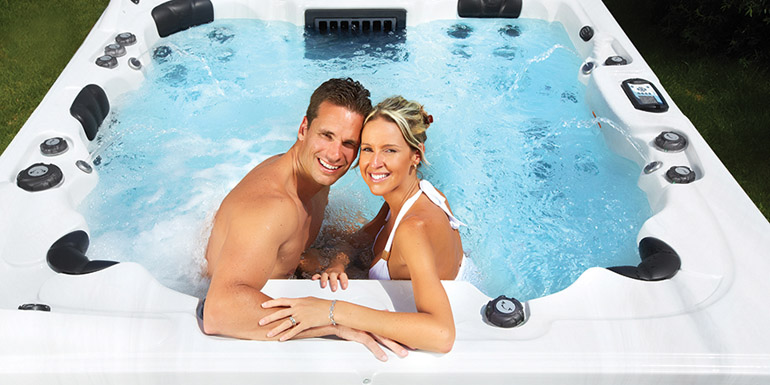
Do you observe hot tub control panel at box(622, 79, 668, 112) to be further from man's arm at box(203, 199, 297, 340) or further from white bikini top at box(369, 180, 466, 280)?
man's arm at box(203, 199, 297, 340)

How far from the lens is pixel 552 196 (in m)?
2.54

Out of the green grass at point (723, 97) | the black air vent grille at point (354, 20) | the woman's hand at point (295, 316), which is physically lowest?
the green grass at point (723, 97)

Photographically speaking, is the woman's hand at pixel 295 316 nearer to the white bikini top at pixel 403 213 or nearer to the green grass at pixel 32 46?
the white bikini top at pixel 403 213

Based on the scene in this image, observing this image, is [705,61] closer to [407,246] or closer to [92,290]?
[407,246]

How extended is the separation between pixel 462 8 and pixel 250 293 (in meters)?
2.70

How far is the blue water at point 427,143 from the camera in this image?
2.24 metres

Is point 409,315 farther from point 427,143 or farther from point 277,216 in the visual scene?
point 427,143

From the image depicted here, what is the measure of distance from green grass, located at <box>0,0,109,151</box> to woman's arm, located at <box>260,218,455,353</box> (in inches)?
96.2

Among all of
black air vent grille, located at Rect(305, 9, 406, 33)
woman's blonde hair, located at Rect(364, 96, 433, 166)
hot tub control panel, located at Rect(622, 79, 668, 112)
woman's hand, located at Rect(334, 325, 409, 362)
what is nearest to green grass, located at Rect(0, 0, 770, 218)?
hot tub control panel, located at Rect(622, 79, 668, 112)

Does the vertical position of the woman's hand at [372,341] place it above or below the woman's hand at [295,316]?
below

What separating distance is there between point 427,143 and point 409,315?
1705 mm

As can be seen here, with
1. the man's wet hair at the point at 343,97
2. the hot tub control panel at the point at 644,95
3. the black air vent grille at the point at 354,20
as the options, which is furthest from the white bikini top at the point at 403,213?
the black air vent grille at the point at 354,20

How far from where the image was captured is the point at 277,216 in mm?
1613

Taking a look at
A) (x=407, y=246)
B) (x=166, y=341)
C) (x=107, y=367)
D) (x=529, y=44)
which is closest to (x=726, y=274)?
(x=407, y=246)
